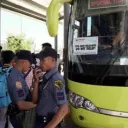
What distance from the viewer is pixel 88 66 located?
399 cm

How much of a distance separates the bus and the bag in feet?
2.28

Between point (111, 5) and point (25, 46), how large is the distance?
21.9m

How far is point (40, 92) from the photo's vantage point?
140 inches

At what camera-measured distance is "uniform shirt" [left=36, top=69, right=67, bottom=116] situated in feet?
10.8

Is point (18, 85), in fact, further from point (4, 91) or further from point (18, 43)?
point (18, 43)

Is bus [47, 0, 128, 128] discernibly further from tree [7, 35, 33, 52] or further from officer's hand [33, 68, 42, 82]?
tree [7, 35, 33, 52]

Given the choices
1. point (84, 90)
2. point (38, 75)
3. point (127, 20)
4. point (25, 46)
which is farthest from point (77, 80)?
point (25, 46)

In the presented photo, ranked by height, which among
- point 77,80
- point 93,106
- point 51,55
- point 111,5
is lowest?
point 93,106

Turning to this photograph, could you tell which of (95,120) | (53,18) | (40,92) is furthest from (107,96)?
(53,18)

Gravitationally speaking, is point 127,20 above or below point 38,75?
above

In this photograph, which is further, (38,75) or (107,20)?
(107,20)

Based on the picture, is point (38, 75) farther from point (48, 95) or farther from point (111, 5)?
point (111, 5)

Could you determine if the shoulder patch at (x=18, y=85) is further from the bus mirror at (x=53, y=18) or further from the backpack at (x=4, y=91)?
the backpack at (x=4, y=91)

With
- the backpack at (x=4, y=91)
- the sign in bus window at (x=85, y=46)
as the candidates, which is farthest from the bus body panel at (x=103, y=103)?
the backpack at (x=4, y=91)
